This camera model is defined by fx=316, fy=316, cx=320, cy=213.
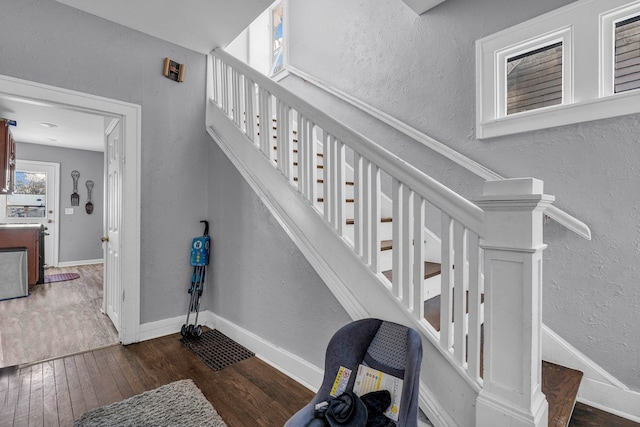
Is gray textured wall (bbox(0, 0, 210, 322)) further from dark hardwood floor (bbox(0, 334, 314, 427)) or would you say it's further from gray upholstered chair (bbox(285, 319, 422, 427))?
gray upholstered chair (bbox(285, 319, 422, 427))

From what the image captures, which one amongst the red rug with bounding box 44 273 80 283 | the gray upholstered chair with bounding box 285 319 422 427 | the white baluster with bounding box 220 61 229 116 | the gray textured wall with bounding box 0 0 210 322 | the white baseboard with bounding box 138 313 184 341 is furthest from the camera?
the red rug with bounding box 44 273 80 283

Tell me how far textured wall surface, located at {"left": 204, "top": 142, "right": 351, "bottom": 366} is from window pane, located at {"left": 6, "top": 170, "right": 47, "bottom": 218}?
5588mm

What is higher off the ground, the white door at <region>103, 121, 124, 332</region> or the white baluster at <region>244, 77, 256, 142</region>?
the white baluster at <region>244, 77, 256, 142</region>

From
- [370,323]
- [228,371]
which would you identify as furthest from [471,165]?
[228,371]

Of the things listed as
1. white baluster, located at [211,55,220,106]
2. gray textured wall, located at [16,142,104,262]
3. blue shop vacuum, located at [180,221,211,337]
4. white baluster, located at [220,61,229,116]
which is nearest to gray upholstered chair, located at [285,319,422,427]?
blue shop vacuum, located at [180,221,211,337]

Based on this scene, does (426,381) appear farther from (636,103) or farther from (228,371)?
(636,103)

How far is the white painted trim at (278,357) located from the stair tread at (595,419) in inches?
51.8

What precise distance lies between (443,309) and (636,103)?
1437 mm

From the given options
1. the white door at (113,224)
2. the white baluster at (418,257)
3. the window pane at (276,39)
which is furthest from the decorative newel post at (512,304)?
the window pane at (276,39)

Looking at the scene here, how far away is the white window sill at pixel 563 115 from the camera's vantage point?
5.27 ft

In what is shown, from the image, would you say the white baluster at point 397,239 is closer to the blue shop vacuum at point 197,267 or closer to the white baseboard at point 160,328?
the blue shop vacuum at point 197,267

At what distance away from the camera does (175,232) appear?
9.54 ft

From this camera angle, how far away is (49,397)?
1.92m

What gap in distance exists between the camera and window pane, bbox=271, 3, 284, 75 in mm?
4086
